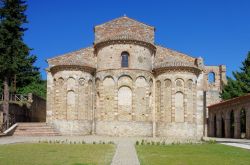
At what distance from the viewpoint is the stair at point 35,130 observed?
3151 centimetres

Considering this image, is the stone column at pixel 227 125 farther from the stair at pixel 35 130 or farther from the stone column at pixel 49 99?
the stone column at pixel 49 99

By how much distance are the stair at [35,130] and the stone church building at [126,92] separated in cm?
91

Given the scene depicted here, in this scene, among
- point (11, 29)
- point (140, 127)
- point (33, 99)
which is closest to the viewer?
point (140, 127)

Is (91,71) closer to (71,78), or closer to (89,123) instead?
(71,78)

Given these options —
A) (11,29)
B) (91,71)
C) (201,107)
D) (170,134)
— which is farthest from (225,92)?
(11,29)

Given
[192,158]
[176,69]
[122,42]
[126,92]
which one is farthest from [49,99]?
[192,158]

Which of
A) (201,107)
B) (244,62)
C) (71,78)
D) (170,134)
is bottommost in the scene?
(170,134)

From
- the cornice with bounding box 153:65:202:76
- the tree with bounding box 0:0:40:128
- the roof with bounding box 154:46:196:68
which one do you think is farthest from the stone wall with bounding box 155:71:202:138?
the tree with bounding box 0:0:40:128

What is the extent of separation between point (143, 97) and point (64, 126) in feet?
26.9

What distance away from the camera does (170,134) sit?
33.7 metres

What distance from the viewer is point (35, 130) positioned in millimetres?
32688

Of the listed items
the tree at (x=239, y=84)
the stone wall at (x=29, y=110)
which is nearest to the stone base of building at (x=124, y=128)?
the stone wall at (x=29, y=110)

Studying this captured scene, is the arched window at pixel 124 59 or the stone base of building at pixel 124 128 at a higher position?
the arched window at pixel 124 59

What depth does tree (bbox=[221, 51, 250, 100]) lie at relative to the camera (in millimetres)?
48688
